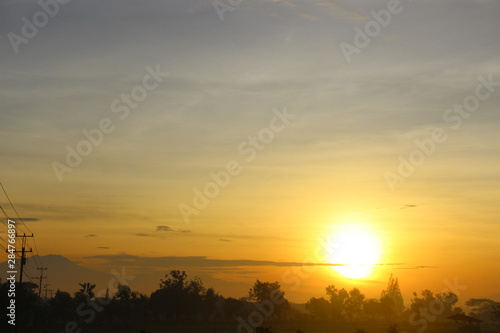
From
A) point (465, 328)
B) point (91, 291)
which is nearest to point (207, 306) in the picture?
point (91, 291)

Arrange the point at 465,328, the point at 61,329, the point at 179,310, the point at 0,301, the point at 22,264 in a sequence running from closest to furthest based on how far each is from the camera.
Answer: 1. the point at 22,264
2. the point at 465,328
3. the point at 0,301
4. the point at 61,329
5. the point at 179,310

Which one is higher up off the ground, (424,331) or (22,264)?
(22,264)

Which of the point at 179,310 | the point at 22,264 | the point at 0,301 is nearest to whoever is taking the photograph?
the point at 22,264

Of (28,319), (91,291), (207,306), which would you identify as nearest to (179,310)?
(207,306)

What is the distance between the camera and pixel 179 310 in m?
185

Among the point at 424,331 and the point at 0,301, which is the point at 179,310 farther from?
the point at 424,331

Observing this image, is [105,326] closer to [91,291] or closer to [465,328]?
[91,291]

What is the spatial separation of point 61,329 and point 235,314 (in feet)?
225

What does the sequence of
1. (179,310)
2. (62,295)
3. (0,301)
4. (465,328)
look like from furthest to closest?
(179,310) < (62,295) < (0,301) < (465,328)

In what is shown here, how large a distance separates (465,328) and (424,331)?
1234cm

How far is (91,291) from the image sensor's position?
17388 centimetres

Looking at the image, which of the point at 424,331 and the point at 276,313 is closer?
the point at 424,331

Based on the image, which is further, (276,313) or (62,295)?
(276,313)

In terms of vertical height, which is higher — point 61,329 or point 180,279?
point 180,279
